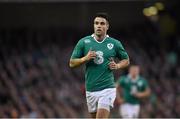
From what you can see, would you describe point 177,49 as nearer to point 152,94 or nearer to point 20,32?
point 152,94

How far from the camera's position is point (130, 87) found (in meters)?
19.0

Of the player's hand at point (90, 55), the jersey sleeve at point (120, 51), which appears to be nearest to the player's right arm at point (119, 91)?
the jersey sleeve at point (120, 51)

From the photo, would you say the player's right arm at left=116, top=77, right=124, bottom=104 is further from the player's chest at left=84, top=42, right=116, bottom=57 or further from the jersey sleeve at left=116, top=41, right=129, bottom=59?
the player's chest at left=84, top=42, right=116, bottom=57

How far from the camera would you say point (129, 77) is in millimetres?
19219

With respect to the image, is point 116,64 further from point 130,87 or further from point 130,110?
point 130,110

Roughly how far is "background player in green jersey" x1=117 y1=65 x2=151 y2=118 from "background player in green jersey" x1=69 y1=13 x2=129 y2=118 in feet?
19.4

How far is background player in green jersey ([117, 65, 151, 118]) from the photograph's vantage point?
18984 mm

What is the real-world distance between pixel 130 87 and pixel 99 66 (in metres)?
6.17

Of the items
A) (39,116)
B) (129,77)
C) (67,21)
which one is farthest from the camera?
(67,21)

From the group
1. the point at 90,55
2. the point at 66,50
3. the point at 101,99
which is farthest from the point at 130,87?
the point at 66,50

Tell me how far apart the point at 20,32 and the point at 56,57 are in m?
1.77

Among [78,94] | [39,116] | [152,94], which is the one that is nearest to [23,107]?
[39,116]

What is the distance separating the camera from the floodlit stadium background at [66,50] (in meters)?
23.6

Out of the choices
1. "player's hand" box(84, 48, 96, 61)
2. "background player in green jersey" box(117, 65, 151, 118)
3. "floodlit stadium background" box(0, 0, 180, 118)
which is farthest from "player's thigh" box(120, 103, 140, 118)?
"player's hand" box(84, 48, 96, 61)
